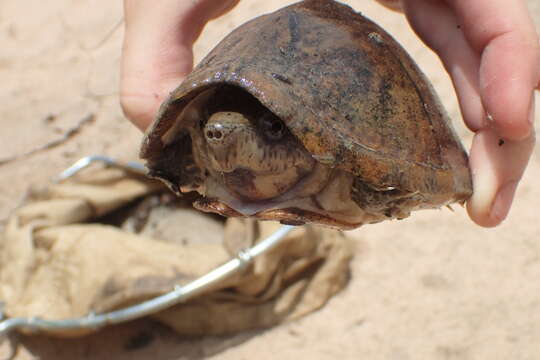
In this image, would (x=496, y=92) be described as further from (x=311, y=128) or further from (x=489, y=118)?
(x=311, y=128)

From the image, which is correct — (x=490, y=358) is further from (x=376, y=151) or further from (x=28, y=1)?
(x=28, y=1)

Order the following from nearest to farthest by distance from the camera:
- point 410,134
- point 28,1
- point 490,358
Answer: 1. point 410,134
2. point 490,358
3. point 28,1

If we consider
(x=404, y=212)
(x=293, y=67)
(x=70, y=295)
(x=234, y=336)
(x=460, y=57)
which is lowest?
(x=234, y=336)

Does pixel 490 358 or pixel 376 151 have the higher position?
pixel 376 151

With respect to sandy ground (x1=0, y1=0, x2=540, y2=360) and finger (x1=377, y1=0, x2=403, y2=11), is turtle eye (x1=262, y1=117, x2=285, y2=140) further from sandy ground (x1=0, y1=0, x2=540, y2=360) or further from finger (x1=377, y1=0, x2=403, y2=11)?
sandy ground (x1=0, y1=0, x2=540, y2=360)

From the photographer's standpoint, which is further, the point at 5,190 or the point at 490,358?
the point at 5,190

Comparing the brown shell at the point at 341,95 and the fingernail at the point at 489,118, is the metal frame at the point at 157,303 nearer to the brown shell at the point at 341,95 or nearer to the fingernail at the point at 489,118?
the brown shell at the point at 341,95

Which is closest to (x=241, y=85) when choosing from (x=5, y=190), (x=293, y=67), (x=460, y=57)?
(x=293, y=67)
